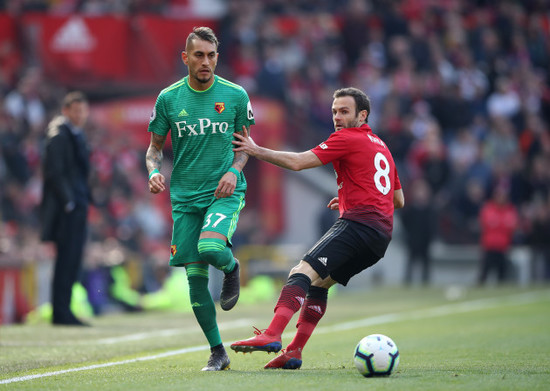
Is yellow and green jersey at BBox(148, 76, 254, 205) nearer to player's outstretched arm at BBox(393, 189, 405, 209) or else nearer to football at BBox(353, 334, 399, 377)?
player's outstretched arm at BBox(393, 189, 405, 209)

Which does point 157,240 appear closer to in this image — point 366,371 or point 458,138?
point 458,138

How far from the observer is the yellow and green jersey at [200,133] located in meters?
7.58

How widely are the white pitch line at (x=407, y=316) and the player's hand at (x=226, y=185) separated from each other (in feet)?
5.63

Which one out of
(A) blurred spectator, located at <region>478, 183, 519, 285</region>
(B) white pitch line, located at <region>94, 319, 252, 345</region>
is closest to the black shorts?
(B) white pitch line, located at <region>94, 319, 252, 345</region>

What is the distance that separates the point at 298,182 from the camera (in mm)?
24000

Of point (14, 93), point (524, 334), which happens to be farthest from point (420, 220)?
point (524, 334)

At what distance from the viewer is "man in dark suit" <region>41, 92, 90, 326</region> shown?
38.8 ft

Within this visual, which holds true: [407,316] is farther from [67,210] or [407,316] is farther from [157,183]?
[157,183]

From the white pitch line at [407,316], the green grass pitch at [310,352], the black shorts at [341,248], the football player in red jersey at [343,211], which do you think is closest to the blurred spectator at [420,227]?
the white pitch line at [407,316]

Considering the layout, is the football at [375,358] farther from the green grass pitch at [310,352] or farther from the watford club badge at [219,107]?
the watford club badge at [219,107]

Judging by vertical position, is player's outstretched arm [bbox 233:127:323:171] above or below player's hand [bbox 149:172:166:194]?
above

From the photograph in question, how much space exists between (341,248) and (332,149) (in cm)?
73

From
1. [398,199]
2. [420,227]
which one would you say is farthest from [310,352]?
[420,227]

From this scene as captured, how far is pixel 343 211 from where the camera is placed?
7.73 m
